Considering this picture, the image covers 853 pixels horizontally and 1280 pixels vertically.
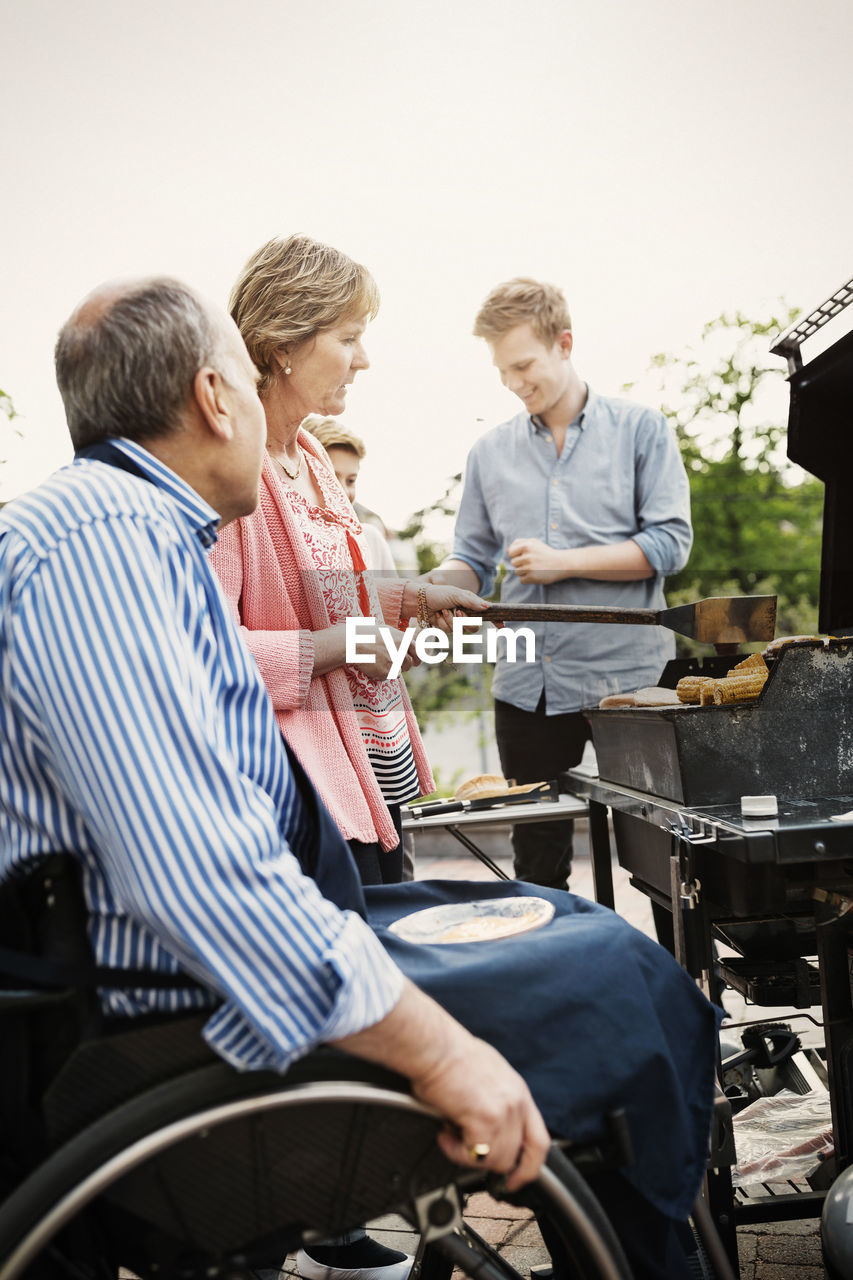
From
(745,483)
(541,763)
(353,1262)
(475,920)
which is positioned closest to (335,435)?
(541,763)

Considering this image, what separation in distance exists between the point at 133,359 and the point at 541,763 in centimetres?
221

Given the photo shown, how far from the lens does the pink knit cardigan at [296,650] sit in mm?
1888

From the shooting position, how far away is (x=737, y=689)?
6.15ft

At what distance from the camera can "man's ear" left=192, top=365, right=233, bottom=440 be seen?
123 cm

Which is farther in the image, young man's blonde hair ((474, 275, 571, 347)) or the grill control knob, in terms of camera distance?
young man's blonde hair ((474, 275, 571, 347))

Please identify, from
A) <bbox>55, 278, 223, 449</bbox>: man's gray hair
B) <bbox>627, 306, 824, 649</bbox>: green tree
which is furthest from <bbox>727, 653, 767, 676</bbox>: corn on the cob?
<bbox>627, 306, 824, 649</bbox>: green tree

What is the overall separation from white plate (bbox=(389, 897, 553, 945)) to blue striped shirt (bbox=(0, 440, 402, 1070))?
36 cm

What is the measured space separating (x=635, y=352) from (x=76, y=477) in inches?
372

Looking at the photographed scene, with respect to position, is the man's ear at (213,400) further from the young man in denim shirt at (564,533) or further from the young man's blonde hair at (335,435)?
the young man's blonde hair at (335,435)

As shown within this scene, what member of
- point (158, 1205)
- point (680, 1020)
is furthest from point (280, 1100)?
point (680, 1020)

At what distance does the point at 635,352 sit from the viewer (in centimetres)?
986

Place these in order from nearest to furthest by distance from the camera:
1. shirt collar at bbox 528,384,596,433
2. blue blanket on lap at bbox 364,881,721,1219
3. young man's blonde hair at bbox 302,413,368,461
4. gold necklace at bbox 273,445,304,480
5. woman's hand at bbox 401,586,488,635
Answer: blue blanket on lap at bbox 364,881,721,1219, gold necklace at bbox 273,445,304,480, woman's hand at bbox 401,586,488,635, shirt collar at bbox 528,384,596,433, young man's blonde hair at bbox 302,413,368,461

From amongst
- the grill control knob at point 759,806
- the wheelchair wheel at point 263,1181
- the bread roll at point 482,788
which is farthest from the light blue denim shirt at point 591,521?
the wheelchair wheel at point 263,1181

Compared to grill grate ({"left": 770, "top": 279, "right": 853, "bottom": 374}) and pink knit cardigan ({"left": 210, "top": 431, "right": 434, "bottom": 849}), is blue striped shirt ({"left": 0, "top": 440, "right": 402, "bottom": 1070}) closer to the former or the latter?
pink knit cardigan ({"left": 210, "top": 431, "right": 434, "bottom": 849})
